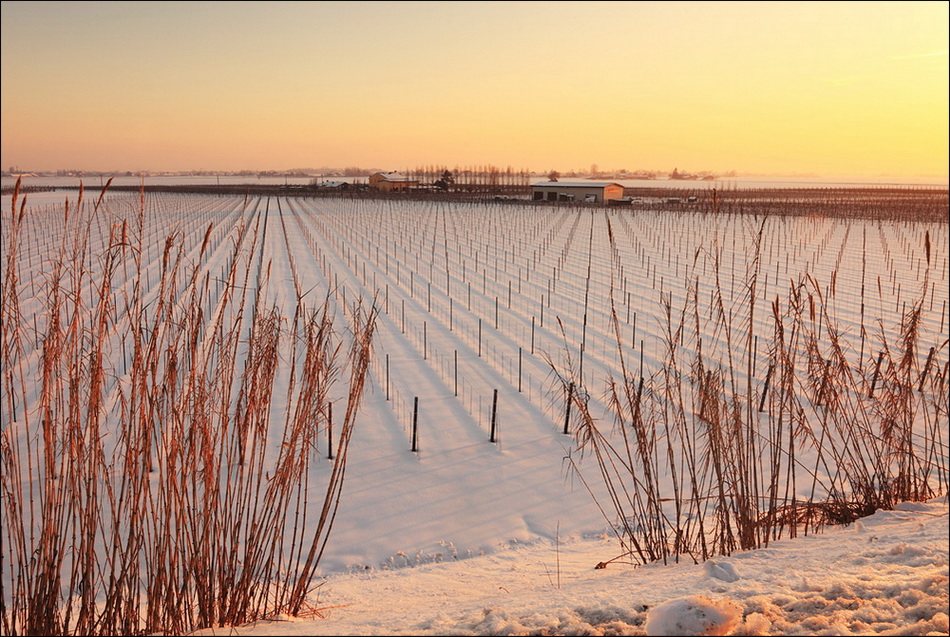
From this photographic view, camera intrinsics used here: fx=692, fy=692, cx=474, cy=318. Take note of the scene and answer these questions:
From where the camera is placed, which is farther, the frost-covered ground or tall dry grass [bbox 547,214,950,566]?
tall dry grass [bbox 547,214,950,566]

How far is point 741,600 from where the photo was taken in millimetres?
1997

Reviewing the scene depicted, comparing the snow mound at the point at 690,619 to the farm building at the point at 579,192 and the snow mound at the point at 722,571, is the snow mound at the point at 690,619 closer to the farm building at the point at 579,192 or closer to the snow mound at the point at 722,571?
the snow mound at the point at 722,571

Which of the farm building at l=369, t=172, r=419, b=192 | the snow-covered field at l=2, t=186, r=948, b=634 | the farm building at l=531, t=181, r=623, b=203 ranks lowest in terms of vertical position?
the snow-covered field at l=2, t=186, r=948, b=634

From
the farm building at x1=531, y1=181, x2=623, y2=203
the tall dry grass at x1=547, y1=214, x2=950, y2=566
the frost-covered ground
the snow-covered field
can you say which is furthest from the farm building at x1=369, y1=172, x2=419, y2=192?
the frost-covered ground

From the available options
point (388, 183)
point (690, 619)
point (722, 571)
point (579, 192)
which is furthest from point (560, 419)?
point (388, 183)

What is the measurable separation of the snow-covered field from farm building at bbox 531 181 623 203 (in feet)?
76.6

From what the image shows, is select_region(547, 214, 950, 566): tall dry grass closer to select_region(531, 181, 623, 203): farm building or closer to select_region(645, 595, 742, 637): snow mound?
select_region(645, 595, 742, 637): snow mound

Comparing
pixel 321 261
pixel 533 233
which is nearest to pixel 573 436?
pixel 321 261

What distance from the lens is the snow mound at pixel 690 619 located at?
164 centimetres

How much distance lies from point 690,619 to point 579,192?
41.2 m

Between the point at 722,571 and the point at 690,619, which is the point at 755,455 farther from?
the point at 690,619

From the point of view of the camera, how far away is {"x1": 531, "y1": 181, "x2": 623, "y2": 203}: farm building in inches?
1574

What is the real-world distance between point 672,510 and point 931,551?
2541 millimetres

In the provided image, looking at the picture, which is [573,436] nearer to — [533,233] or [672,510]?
[672,510]
